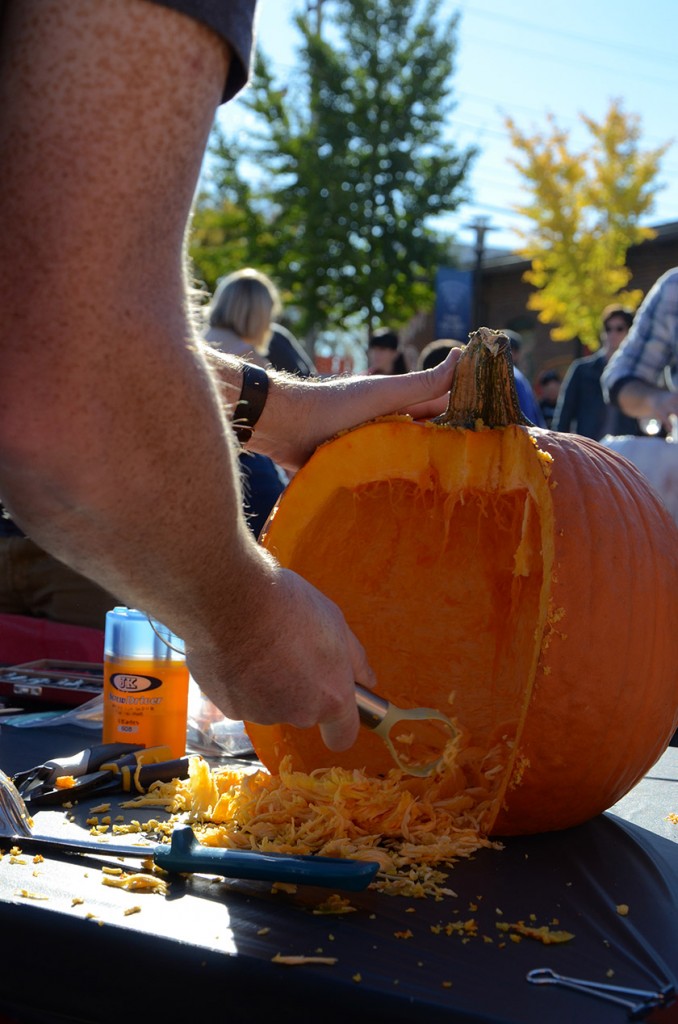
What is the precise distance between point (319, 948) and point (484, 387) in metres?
0.92

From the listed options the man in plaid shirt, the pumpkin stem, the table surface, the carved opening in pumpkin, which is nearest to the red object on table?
the carved opening in pumpkin

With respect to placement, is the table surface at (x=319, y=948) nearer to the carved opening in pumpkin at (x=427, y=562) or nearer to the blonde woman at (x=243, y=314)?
the carved opening in pumpkin at (x=427, y=562)

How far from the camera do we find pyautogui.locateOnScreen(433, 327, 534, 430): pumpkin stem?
1617mm

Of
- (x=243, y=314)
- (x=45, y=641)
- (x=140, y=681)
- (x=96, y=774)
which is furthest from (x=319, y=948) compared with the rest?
(x=243, y=314)

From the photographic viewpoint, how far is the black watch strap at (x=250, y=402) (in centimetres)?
182

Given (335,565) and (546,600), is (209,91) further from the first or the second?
(335,565)

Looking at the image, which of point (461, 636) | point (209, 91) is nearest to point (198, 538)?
point (209, 91)

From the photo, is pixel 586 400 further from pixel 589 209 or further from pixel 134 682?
pixel 589 209

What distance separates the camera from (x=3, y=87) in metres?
0.76

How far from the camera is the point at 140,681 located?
1.67m

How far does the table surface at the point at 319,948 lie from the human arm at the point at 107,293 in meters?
0.36

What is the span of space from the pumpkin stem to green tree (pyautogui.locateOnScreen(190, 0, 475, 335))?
614 inches

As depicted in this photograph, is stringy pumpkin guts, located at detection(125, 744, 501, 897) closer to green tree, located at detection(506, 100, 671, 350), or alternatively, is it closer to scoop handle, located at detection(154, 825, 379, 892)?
scoop handle, located at detection(154, 825, 379, 892)

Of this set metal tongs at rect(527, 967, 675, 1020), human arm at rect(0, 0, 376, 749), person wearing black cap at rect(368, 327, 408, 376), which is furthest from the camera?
person wearing black cap at rect(368, 327, 408, 376)
